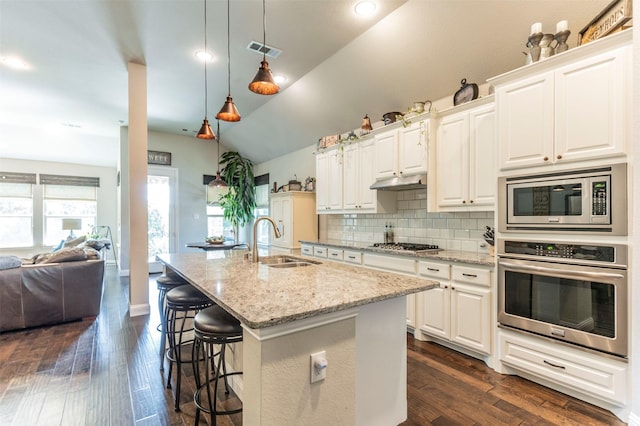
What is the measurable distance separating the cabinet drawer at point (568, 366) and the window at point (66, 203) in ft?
32.3

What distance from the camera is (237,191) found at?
7.18 metres

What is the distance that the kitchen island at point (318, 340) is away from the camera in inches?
45.9

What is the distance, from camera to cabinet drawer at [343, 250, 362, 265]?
12.5 ft

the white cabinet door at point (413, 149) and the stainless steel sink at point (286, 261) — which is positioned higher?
the white cabinet door at point (413, 149)

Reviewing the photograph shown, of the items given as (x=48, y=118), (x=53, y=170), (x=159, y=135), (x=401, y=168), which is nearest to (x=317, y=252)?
(x=401, y=168)

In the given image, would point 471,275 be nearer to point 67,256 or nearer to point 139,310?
point 139,310

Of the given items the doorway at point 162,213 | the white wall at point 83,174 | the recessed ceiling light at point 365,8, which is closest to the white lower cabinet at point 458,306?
the recessed ceiling light at point 365,8

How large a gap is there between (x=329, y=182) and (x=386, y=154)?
4.07 ft

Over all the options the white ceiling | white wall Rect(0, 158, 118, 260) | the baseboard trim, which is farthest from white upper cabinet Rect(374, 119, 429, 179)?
white wall Rect(0, 158, 118, 260)

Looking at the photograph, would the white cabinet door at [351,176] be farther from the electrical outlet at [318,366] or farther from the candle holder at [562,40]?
the electrical outlet at [318,366]

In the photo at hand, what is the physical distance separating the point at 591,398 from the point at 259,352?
2346mm

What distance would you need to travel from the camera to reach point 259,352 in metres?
1.13

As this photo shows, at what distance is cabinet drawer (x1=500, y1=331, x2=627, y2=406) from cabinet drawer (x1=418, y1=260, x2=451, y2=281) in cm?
64

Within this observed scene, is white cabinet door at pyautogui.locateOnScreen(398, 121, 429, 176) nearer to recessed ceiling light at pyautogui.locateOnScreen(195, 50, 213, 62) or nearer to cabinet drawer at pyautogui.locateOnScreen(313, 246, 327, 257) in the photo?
cabinet drawer at pyautogui.locateOnScreen(313, 246, 327, 257)
